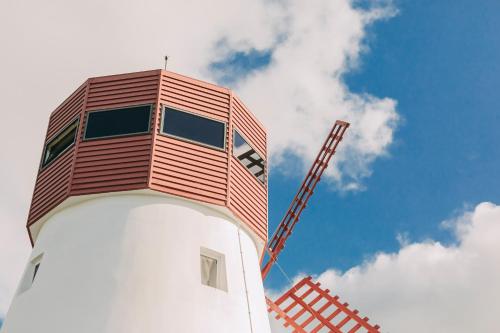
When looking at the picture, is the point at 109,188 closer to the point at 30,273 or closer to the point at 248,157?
the point at 30,273

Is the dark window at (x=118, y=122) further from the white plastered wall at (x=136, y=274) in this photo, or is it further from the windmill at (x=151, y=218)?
the white plastered wall at (x=136, y=274)

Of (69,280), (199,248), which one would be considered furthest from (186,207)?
(69,280)

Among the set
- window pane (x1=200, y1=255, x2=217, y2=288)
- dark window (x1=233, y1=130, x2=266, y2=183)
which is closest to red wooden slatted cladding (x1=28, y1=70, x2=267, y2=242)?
dark window (x1=233, y1=130, x2=266, y2=183)

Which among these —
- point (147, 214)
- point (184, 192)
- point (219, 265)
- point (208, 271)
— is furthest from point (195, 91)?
point (208, 271)

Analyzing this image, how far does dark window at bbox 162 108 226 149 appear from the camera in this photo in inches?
538

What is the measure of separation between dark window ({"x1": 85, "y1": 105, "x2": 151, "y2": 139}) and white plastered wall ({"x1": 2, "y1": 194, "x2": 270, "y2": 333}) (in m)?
1.72

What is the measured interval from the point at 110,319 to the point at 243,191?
15.6 feet

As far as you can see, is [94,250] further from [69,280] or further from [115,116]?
[115,116]

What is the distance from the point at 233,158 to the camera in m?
14.1

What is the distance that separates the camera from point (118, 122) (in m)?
13.8

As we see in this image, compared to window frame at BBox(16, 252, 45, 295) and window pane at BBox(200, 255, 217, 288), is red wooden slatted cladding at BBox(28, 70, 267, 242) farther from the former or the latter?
window pane at BBox(200, 255, 217, 288)

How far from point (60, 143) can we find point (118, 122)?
6.53 feet

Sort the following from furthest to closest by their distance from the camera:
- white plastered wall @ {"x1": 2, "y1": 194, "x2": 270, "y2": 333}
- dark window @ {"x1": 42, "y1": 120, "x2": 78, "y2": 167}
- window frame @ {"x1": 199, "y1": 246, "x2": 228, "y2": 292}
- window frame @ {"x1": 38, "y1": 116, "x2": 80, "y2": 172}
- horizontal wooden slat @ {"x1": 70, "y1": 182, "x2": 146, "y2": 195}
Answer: dark window @ {"x1": 42, "y1": 120, "x2": 78, "y2": 167} → window frame @ {"x1": 38, "y1": 116, "x2": 80, "y2": 172} → horizontal wooden slat @ {"x1": 70, "y1": 182, "x2": 146, "y2": 195} → window frame @ {"x1": 199, "y1": 246, "x2": 228, "y2": 292} → white plastered wall @ {"x1": 2, "y1": 194, "x2": 270, "y2": 333}

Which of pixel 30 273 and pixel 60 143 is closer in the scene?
pixel 30 273
